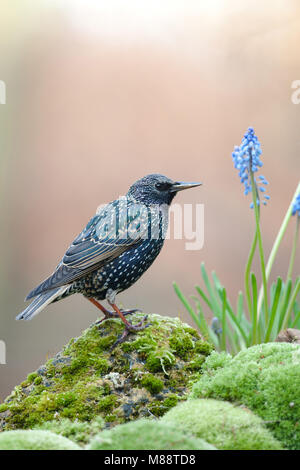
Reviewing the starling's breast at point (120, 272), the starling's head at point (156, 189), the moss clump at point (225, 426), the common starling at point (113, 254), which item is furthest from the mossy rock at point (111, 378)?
the starling's head at point (156, 189)

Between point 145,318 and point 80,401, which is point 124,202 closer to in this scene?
point 145,318

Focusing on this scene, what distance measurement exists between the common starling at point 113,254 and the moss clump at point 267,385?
2.41ft

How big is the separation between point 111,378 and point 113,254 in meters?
0.75

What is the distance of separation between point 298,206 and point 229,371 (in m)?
1.40

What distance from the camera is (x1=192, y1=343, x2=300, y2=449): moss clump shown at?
2189 millimetres

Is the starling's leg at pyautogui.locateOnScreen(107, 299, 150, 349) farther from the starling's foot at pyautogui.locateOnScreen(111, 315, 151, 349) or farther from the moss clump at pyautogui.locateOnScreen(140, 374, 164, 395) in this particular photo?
the moss clump at pyautogui.locateOnScreen(140, 374, 164, 395)

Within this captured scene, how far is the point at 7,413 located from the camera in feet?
9.09

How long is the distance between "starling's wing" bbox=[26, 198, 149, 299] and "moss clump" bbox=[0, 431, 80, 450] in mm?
1035

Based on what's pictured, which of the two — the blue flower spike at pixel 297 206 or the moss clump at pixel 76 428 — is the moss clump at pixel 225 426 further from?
the blue flower spike at pixel 297 206

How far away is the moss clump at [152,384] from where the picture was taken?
2686 mm

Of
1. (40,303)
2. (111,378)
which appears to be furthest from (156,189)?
(111,378)

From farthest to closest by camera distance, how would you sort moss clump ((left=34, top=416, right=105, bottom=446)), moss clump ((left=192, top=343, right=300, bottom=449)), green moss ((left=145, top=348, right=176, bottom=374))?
green moss ((left=145, top=348, right=176, bottom=374)), moss clump ((left=34, top=416, right=105, bottom=446)), moss clump ((left=192, top=343, right=300, bottom=449))

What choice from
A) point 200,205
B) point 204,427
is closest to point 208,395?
point 204,427

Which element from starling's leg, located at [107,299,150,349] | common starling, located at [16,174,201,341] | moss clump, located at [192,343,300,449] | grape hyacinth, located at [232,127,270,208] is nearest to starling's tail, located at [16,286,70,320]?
common starling, located at [16,174,201,341]
